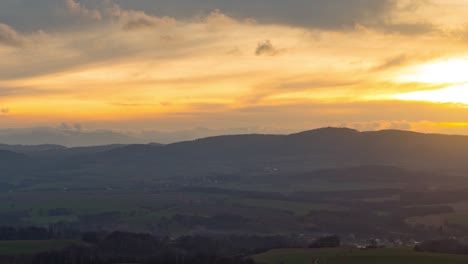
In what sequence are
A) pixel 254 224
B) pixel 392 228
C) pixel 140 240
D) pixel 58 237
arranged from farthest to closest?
pixel 254 224
pixel 392 228
pixel 58 237
pixel 140 240

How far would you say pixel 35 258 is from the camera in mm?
121625

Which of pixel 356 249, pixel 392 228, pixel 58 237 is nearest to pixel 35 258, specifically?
pixel 58 237

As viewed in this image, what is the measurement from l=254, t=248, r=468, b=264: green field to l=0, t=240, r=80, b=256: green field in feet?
128

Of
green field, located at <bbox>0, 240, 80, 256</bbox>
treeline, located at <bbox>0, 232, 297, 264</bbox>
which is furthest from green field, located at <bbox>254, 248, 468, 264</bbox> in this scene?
green field, located at <bbox>0, 240, 80, 256</bbox>

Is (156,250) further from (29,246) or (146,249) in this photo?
(29,246)

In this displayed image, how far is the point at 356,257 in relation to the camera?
371 ft

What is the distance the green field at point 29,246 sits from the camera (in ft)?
417

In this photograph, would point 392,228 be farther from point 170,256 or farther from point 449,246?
point 170,256

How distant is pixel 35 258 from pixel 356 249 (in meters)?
56.7

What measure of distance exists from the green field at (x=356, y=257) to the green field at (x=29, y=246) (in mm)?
39022

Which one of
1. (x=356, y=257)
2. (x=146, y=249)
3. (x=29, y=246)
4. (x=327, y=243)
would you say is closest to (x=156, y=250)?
(x=146, y=249)

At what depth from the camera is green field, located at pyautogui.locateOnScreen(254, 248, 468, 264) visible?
4311 inches

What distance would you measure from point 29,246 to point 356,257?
6281 cm

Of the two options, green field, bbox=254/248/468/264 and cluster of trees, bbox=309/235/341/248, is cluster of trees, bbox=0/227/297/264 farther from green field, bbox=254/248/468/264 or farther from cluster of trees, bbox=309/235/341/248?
cluster of trees, bbox=309/235/341/248
